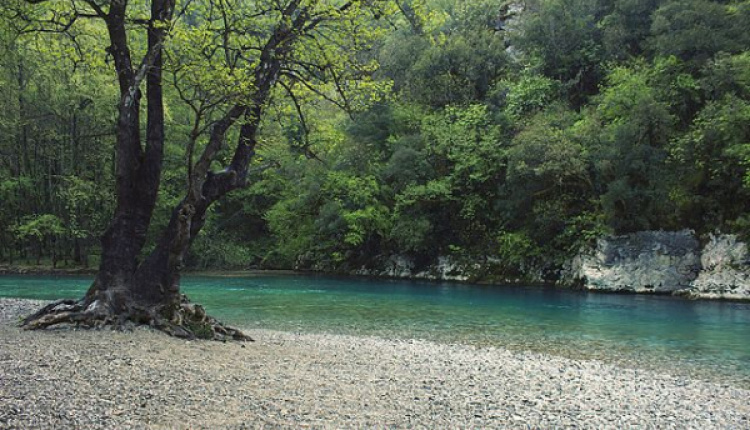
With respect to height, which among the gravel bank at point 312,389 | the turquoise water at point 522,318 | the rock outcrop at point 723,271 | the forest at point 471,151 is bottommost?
the turquoise water at point 522,318

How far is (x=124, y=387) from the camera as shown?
18.6ft

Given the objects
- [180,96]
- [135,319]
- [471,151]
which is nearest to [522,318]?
[135,319]

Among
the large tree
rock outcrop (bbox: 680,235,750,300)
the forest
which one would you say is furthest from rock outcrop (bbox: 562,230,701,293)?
the large tree

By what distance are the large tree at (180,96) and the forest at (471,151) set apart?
31.6ft

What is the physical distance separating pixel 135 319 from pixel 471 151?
29.1m

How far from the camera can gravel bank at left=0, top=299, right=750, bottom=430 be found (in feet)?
16.4

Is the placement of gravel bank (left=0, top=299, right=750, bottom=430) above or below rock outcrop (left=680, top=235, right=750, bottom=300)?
below

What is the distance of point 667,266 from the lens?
25516 mm

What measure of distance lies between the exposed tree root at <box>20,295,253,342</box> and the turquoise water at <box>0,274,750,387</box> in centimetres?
406

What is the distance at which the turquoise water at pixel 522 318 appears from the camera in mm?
11664

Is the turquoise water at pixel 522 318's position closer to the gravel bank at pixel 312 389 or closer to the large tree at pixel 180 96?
the gravel bank at pixel 312 389

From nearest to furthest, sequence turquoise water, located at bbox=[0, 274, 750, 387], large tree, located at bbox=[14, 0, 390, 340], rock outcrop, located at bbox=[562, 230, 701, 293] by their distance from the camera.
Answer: large tree, located at bbox=[14, 0, 390, 340] → turquoise water, located at bbox=[0, 274, 750, 387] → rock outcrop, located at bbox=[562, 230, 701, 293]

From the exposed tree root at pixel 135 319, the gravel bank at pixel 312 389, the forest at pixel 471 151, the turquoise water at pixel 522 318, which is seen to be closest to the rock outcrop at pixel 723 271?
the forest at pixel 471 151

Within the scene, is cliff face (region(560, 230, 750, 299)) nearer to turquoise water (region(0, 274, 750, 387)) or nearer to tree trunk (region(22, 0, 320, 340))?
turquoise water (region(0, 274, 750, 387))
